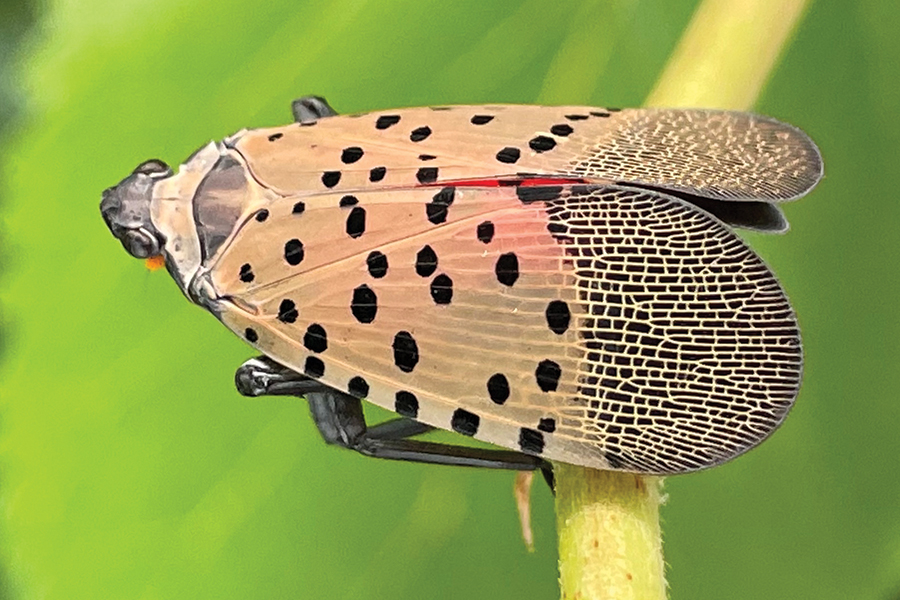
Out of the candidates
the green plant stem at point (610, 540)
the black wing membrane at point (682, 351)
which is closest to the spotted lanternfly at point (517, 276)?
the black wing membrane at point (682, 351)

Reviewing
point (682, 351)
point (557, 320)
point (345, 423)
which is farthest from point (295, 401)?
point (682, 351)

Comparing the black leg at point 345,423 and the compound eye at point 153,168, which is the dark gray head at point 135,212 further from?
the black leg at point 345,423

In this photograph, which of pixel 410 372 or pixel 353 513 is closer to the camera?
pixel 410 372

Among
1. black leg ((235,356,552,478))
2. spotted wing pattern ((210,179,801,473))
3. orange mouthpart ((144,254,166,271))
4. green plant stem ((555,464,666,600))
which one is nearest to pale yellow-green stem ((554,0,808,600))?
green plant stem ((555,464,666,600))

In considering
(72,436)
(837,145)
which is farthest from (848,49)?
(72,436)

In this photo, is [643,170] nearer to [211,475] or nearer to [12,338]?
[211,475]

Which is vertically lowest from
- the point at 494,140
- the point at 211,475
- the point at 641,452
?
the point at 211,475

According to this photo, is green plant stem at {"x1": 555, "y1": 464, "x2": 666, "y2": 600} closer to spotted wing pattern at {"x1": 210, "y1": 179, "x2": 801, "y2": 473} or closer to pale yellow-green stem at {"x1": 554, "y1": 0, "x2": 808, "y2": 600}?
pale yellow-green stem at {"x1": 554, "y1": 0, "x2": 808, "y2": 600}

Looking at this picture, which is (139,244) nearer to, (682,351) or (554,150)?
(554,150)
